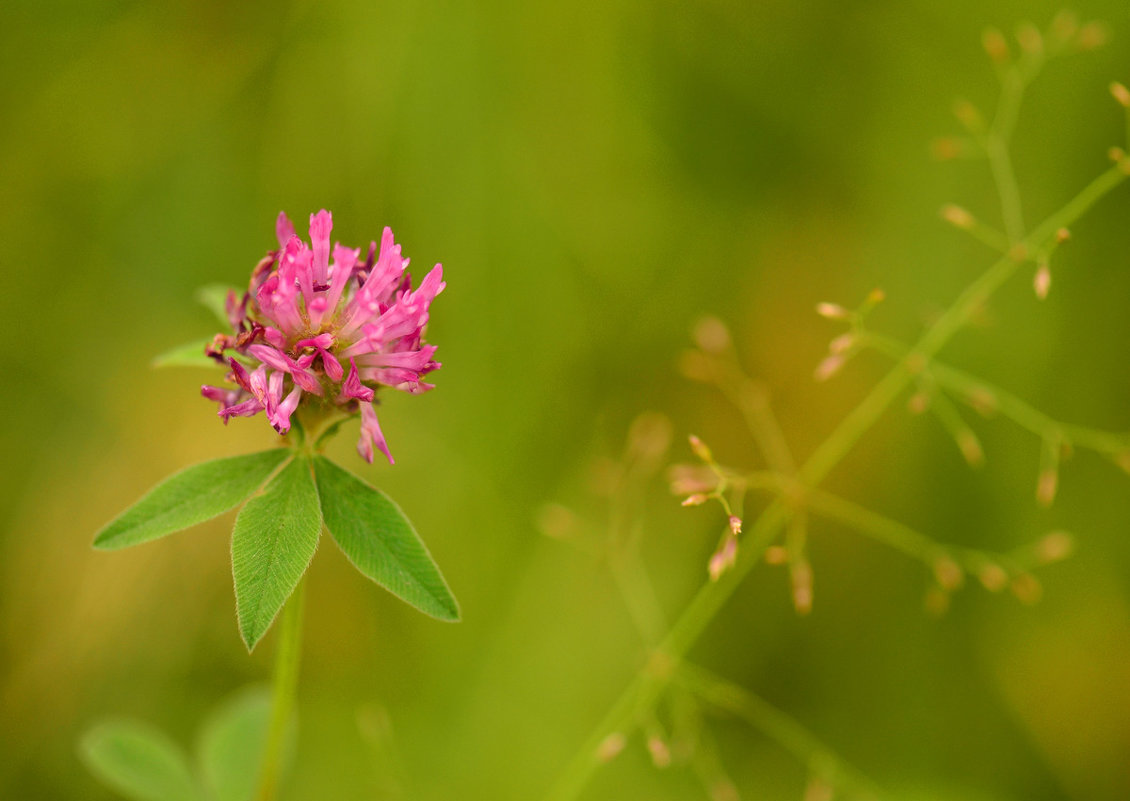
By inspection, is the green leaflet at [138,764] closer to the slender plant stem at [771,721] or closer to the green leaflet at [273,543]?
the green leaflet at [273,543]

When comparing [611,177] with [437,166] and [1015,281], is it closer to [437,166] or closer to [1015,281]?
[437,166]

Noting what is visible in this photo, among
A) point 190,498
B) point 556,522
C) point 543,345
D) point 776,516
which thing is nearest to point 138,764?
point 190,498

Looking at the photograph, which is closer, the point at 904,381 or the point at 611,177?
the point at 904,381

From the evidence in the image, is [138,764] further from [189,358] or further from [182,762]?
[189,358]

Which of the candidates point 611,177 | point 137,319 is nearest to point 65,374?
point 137,319

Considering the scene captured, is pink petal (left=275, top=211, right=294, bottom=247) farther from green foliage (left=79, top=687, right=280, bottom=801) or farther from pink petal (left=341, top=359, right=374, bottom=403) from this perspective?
green foliage (left=79, top=687, right=280, bottom=801)

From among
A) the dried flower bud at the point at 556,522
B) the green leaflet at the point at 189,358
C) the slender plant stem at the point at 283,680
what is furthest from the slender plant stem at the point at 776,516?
the green leaflet at the point at 189,358
